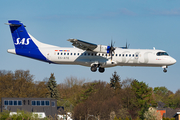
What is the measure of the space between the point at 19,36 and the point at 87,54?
10.6 metres

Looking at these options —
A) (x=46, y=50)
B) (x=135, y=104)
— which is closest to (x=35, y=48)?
(x=46, y=50)

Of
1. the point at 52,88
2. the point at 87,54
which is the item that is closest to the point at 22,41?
the point at 87,54

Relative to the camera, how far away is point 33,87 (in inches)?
3098

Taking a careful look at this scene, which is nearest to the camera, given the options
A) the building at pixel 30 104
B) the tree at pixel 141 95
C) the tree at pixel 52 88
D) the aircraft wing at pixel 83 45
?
the aircraft wing at pixel 83 45

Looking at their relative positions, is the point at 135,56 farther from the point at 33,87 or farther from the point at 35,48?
the point at 33,87

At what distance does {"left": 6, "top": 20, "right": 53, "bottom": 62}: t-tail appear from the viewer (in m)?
47.8

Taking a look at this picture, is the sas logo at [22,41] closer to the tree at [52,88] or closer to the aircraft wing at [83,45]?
the aircraft wing at [83,45]

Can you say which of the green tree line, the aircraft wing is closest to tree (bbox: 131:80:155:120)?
the green tree line

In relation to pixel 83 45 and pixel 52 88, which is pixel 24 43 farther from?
pixel 52 88

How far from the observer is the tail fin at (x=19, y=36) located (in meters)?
48.6

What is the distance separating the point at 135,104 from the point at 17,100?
27.1 meters

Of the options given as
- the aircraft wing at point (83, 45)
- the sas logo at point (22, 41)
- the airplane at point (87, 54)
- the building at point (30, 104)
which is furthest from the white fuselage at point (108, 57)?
the building at point (30, 104)

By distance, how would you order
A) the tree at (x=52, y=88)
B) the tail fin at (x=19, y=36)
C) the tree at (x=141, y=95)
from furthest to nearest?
1. the tree at (x=52, y=88)
2. the tree at (x=141, y=95)
3. the tail fin at (x=19, y=36)

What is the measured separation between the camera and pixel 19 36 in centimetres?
4912
